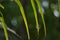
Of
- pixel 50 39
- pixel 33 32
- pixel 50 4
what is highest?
pixel 50 4

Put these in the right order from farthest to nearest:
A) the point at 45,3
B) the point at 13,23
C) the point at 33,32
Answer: the point at 45,3, the point at 13,23, the point at 33,32

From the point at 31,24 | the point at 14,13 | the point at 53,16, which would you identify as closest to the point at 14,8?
the point at 14,13

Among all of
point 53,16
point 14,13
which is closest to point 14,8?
point 14,13

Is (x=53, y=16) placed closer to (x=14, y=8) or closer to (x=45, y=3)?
(x=45, y=3)

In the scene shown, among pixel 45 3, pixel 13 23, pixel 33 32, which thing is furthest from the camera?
pixel 45 3

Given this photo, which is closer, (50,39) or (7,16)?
(7,16)

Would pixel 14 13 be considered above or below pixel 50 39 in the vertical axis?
above

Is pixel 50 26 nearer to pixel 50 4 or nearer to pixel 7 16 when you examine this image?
pixel 50 4

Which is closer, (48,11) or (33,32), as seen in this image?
(33,32)

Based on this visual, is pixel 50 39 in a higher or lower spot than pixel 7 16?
lower
